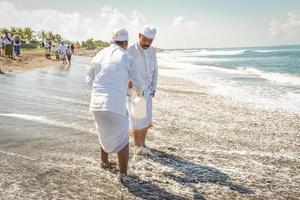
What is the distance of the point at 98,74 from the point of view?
493 centimetres

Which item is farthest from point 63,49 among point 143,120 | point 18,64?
point 143,120

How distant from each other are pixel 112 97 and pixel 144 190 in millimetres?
1257

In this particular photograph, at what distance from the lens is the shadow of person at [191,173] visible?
538 cm

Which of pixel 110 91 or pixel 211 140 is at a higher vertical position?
pixel 110 91

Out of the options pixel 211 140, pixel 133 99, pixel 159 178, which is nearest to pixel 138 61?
pixel 133 99

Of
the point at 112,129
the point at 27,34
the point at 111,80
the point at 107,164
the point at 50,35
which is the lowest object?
the point at 107,164

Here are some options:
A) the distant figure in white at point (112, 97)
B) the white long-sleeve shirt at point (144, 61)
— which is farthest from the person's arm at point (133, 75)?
the white long-sleeve shirt at point (144, 61)

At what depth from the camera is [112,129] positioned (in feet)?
16.0

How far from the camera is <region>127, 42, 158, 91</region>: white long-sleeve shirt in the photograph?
6379 millimetres

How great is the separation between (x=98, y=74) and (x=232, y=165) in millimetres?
2826

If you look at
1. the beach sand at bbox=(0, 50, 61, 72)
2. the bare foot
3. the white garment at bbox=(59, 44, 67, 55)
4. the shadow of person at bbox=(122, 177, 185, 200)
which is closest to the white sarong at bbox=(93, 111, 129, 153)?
the shadow of person at bbox=(122, 177, 185, 200)

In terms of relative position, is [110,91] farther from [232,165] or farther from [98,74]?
[232,165]

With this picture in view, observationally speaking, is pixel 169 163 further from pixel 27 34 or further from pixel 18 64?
pixel 27 34

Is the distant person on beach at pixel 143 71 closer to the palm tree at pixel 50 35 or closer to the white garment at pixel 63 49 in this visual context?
the white garment at pixel 63 49
